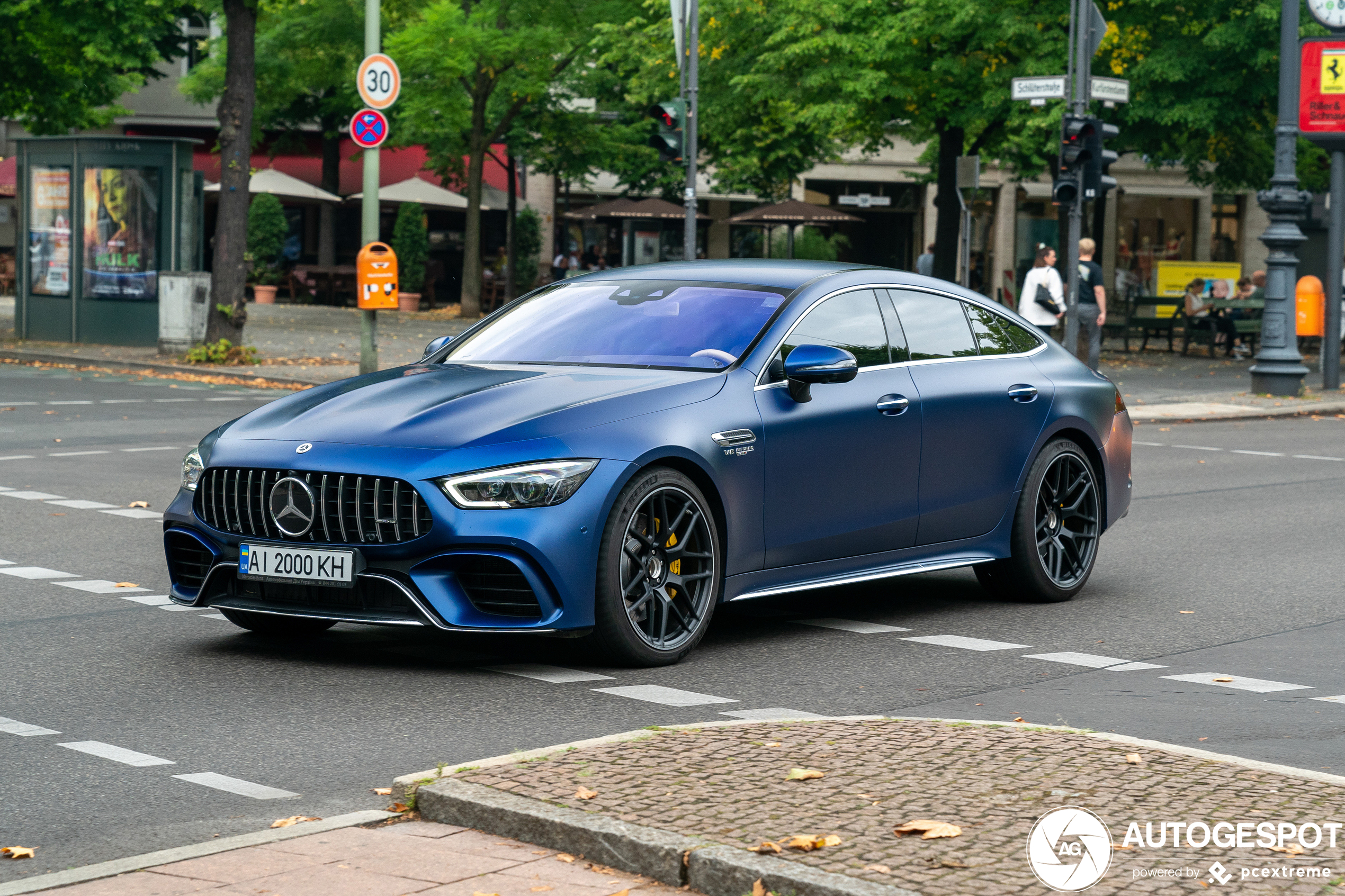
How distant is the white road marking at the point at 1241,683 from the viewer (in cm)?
676

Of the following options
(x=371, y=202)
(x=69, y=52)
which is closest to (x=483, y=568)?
(x=371, y=202)

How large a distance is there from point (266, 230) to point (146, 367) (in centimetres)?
2215

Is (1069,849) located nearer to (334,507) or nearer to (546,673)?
(546,673)

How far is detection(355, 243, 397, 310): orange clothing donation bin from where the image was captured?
877 inches

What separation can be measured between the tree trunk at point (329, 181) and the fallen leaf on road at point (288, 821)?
145 ft

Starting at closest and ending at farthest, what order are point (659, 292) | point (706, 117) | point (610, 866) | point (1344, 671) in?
point (610, 866)
point (1344, 671)
point (659, 292)
point (706, 117)

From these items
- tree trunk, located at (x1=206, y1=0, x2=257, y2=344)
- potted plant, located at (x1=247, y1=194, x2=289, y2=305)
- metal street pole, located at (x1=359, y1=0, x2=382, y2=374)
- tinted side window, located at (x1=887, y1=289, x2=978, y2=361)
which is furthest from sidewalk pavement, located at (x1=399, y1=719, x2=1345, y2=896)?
potted plant, located at (x1=247, y1=194, x2=289, y2=305)

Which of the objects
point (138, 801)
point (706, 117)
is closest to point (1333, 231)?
point (706, 117)

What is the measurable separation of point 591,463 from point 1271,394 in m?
19.7

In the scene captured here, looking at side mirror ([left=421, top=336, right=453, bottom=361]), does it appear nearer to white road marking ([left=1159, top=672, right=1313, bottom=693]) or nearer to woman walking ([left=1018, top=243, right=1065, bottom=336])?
white road marking ([left=1159, top=672, right=1313, bottom=693])

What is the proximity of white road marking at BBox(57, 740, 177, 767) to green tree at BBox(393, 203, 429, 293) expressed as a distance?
131 feet

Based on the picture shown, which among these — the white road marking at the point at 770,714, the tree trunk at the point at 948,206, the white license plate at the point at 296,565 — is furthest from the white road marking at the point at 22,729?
the tree trunk at the point at 948,206

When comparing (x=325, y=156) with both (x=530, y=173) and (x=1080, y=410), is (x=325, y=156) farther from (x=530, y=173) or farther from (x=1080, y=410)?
(x=1080, y=410)

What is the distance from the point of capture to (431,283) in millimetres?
45188
